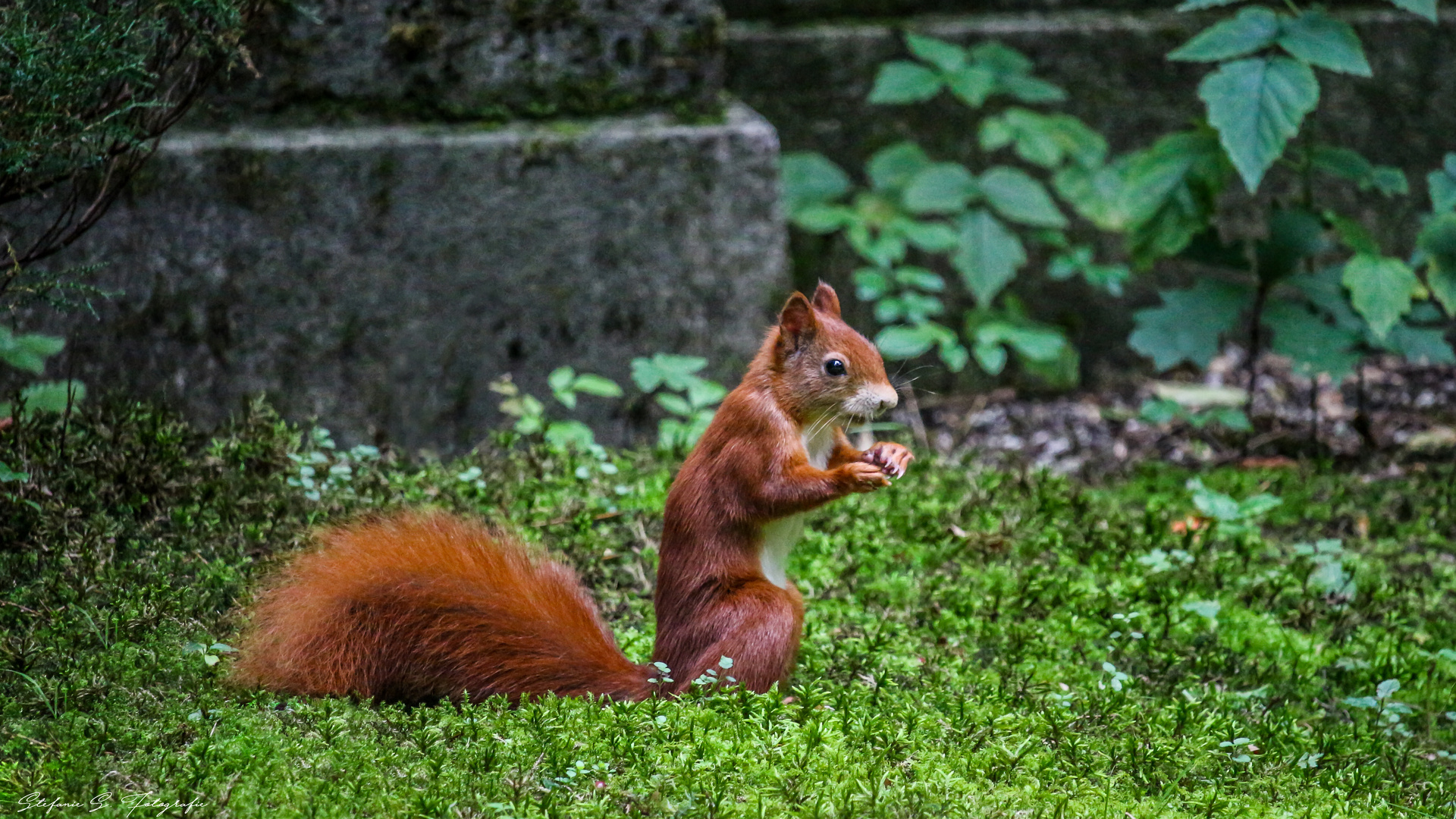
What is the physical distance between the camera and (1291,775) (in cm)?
269

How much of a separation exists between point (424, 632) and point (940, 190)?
4148 millimetres

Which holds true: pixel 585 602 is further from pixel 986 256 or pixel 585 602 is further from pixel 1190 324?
pixel 986 256

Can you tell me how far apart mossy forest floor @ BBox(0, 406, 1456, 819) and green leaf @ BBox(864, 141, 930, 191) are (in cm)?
205

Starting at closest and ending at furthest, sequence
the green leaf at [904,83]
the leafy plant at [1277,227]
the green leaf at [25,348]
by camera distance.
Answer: the green leaf at [25,348] < the leafy plant at [1277,227] < the green leaf at [904,83]

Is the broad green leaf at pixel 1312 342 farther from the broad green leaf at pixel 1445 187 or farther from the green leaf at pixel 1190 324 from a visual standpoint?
the broad green leaf at pixel 1445 187

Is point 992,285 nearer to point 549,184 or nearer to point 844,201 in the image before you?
point 844,201

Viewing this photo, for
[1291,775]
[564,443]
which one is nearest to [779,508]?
[1291,775]

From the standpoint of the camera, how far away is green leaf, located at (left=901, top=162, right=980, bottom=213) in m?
6.00

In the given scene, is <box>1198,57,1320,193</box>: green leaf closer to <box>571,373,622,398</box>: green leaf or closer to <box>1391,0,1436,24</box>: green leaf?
<box>1391,0,1436,24</box>: green leaf

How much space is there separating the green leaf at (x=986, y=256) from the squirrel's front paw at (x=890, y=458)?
130 inches

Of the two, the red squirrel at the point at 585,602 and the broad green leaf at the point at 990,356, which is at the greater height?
the red squirrel at the point at 585,602

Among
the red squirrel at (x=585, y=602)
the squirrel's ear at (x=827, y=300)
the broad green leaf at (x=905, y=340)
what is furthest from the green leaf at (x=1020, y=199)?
the red squirrel at (x=585, y=602)

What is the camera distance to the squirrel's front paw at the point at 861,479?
251cm

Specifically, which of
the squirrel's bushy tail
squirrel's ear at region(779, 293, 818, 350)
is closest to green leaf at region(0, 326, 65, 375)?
the squirrel's bushy tail
